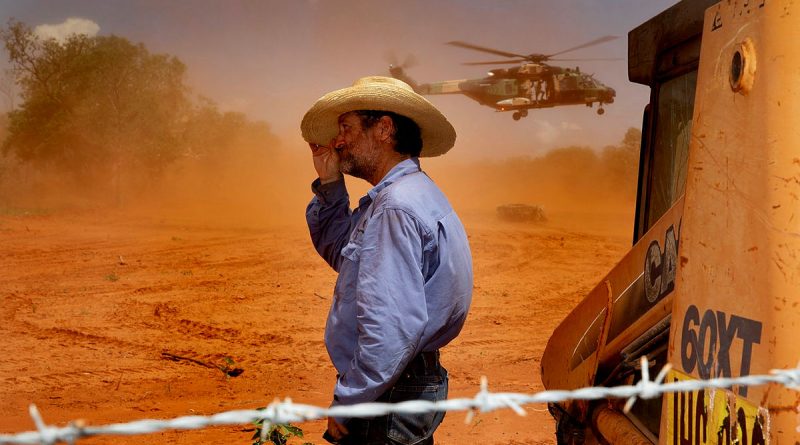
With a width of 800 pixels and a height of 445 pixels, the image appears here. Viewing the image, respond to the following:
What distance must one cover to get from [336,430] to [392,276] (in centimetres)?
62

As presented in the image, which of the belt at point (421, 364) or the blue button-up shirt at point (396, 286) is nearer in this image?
the blue button-up shirt at point (396, 286)

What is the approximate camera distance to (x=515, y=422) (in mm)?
5391

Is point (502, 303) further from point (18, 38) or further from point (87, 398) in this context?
point (18, 38)

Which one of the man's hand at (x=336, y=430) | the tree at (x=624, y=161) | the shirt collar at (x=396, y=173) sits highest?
the tree at (x=624, y=161)

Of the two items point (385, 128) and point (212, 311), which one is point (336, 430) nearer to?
point (385, 128)

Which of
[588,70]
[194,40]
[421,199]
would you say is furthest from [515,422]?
[194,40]

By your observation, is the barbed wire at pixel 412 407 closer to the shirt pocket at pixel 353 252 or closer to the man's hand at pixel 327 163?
the shirt pocket at pixel 353 252

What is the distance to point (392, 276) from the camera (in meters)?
2.45

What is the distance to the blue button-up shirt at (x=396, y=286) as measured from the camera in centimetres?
244

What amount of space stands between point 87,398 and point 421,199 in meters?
4.62

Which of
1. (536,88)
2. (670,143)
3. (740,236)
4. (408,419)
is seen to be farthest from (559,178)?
(740,236)

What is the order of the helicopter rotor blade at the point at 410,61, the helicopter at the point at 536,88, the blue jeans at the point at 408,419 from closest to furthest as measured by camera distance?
1. the blue jeans at the point at 408,419
2. the helicopter at the point at 536,88
3. the helicopter rotor blade at the point at 410,61

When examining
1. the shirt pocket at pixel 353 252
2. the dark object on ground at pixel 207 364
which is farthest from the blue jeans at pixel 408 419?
the dark object on ground at pixel 207 364

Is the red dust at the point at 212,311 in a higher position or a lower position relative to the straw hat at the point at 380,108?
lower
